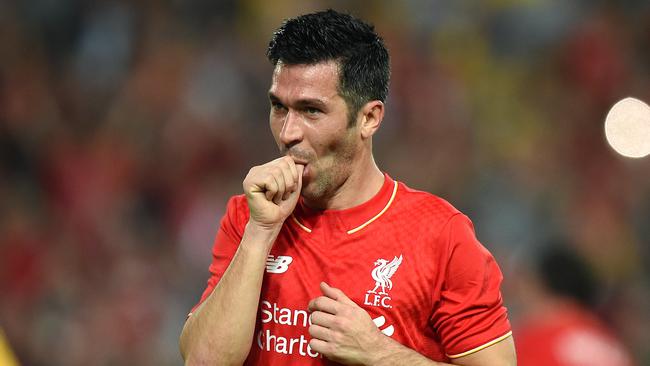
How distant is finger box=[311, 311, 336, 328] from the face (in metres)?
0.41

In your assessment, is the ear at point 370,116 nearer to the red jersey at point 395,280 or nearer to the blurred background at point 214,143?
the red jersey at point 395,280

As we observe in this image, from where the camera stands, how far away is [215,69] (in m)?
7.63

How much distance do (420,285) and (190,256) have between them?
4.58 metres

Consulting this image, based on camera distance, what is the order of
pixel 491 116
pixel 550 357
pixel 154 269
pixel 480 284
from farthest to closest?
pixel 491 116
pixel 154 269
pixel 550 357
pixel 480 284

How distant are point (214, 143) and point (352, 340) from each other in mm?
4994

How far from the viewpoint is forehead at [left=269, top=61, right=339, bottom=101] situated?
273 centimetres

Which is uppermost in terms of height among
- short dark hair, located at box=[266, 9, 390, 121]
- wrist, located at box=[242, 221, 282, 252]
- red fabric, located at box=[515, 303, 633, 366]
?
short dark hair, located at box=[266, 9, 390, 121]

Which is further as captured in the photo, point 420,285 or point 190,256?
point 190,256

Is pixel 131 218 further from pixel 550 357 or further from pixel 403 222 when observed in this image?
pixel 403 222

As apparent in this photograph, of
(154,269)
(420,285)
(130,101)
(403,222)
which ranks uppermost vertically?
(130,101)

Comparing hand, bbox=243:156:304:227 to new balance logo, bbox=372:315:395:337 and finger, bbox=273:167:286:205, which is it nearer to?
finger, bbox=273:167:286:205

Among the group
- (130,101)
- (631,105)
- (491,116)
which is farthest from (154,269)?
(631,105)

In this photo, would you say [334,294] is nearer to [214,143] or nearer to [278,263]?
[278,263]

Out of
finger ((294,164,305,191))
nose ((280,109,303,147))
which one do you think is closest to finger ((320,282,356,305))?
finger ((294,164,305,191))
